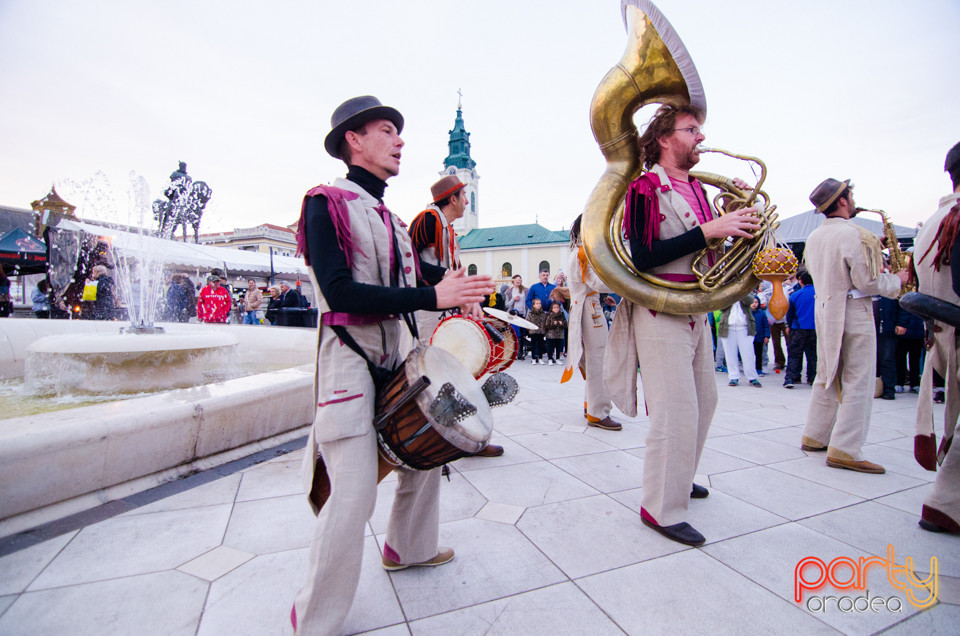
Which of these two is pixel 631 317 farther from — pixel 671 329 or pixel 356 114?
pixel 356 114

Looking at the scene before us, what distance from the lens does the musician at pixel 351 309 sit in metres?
1.37

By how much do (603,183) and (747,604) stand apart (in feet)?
6.35

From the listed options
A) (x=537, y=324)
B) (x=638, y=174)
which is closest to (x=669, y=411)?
(x=638, y=174)

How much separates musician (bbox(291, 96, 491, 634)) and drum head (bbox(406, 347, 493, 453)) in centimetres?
18

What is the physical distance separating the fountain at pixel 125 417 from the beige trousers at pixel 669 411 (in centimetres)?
270

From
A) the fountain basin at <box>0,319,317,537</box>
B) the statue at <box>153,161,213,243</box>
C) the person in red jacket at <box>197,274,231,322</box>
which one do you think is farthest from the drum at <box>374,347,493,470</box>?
the statue at <box>153,161,213,243</box>

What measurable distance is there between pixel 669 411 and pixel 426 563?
134 centimetres

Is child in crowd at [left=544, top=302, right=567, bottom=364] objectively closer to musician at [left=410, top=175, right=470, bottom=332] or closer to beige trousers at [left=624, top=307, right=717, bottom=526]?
musician at [left=410, top=175, right=470, bottom=332]

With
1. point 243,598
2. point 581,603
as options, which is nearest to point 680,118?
point 581,603

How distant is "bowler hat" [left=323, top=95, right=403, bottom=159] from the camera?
1596 mm

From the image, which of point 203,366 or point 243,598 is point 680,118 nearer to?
point 243,598

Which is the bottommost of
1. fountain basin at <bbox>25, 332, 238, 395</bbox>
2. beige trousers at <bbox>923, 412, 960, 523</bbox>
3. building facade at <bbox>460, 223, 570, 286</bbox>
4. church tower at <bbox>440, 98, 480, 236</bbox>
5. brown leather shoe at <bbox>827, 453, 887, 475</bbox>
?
brown leather shoe at <bbox>827, 453, 887, 475</bbox>

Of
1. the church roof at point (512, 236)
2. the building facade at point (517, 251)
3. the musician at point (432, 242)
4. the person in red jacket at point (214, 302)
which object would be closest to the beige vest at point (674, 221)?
the musician at point (432, 242)

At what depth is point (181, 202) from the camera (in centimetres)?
1750
